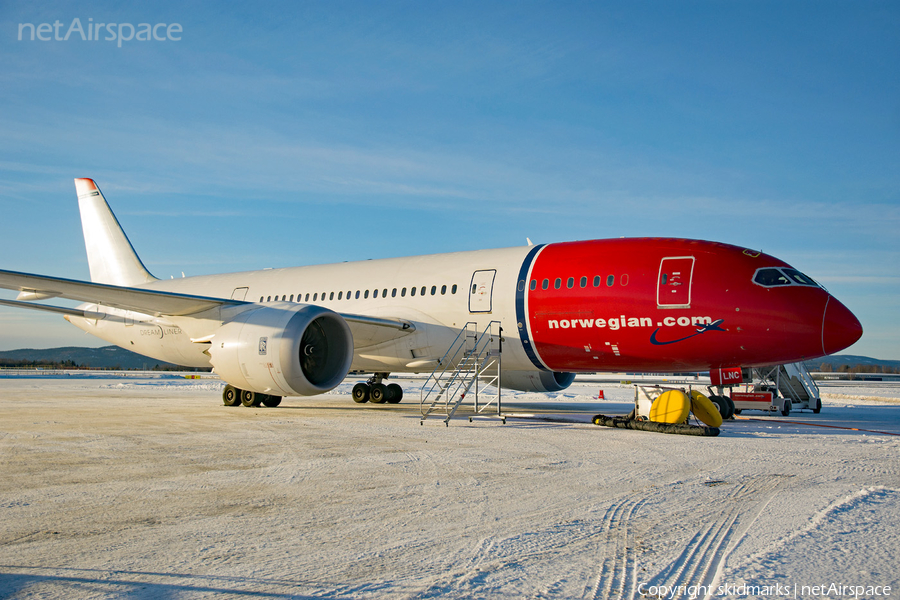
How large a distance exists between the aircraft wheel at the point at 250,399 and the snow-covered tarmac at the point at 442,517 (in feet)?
20.9

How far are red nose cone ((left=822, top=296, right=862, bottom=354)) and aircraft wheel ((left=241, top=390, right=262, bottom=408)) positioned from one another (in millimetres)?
11924

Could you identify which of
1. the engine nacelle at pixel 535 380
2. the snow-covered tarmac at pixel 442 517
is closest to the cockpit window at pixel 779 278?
the snow-covered tarmac at pixel 442 517

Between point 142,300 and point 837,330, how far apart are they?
43.3 ft

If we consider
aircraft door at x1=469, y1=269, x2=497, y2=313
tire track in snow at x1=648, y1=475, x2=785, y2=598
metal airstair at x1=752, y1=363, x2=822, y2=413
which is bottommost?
tire track in snow at x1=648, y1=475, x2=785, y2=598

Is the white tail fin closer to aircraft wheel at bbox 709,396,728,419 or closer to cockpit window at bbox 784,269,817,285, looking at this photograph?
aircraft wheel at bbox 709,396,728,419

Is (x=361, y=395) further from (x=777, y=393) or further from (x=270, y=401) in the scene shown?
(x=777, y=393)

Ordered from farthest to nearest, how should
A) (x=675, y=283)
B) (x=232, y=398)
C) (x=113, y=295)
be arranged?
(x=232, y=398)
(x=113, y=295)
(x=675, y=283)

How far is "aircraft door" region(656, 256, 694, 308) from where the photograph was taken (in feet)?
39.6

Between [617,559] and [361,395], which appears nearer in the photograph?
[617,559]

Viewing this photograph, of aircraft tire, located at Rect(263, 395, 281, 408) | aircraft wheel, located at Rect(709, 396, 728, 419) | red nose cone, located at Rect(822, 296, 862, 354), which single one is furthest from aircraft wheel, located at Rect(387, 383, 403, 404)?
red nose cone, located at Rect(822, 296, 862, 354)

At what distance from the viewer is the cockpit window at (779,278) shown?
38.4 feet

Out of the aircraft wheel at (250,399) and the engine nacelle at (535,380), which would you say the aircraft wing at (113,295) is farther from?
the engine nacelle at (535,380)

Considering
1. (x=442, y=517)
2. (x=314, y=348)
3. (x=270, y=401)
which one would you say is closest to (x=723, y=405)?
(x=314, y=348)

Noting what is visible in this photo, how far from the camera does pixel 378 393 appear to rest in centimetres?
1900
